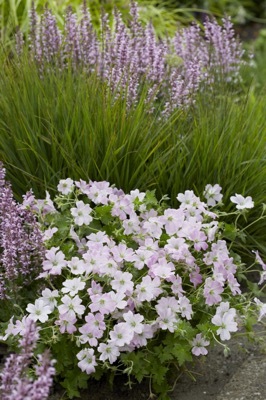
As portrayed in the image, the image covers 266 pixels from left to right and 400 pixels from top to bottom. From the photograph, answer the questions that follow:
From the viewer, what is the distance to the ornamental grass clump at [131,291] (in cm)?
255

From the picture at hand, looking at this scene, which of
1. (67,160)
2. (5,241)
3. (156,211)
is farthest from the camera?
(67,160)

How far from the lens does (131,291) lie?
8.45ft

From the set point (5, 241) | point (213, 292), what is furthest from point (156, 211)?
point (5, 241)

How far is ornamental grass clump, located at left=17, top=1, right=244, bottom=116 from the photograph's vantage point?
3.56 metres

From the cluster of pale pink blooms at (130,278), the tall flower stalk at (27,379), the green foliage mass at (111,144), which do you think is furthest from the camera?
the green foliage mass at (111,144)

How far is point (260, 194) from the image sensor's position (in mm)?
3488

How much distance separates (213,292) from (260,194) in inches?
37.2

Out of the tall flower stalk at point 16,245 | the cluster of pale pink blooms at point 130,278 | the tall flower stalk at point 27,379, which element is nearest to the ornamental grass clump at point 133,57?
the cluster of pale pink blooms at point 130,278

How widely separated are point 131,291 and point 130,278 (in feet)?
0.15

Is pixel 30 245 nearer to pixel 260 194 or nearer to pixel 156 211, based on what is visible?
pixel 156 211

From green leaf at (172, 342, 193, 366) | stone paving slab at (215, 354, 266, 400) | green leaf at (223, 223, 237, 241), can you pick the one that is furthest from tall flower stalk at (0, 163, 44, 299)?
stone paving slab at (215, 354, 266, 400)

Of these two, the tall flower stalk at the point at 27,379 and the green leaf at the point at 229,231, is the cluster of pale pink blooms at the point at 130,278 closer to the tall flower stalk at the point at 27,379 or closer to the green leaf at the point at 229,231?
the green leaf at the point at 229,231

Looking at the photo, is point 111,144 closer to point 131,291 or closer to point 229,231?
point 229,231

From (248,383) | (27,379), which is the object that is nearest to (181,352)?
(248,383)
